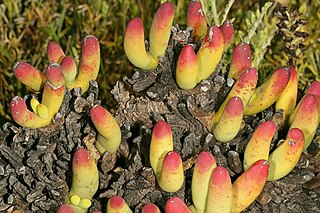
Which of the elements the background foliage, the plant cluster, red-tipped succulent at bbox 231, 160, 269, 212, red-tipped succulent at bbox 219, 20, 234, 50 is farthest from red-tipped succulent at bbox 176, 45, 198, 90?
the background foliage

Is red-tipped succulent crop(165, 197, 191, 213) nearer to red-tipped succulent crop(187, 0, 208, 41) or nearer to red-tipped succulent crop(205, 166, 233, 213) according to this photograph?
red-tipped succulent crop(205, 166, 233, 213)

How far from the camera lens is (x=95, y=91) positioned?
213cm

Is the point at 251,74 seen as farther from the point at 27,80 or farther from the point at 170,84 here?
the point at 27,80

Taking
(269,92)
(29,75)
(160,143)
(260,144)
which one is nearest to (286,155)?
(260,144)

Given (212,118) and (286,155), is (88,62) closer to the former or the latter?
(212,118)

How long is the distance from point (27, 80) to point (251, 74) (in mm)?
664

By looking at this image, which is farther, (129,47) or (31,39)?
(31,39)

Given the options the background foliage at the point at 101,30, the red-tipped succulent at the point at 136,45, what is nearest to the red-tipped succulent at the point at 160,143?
the red-tipped succulent at the point at 136,45

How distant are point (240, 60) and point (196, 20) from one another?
27cm

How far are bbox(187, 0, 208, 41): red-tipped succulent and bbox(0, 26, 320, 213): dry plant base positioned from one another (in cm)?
10

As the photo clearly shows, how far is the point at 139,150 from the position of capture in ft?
6.40

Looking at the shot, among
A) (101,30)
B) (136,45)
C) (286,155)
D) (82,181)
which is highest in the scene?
(136,45)

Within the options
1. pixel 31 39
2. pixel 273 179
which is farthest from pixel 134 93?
pixel 31 39

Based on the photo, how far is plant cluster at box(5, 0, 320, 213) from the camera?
1.71 metres
